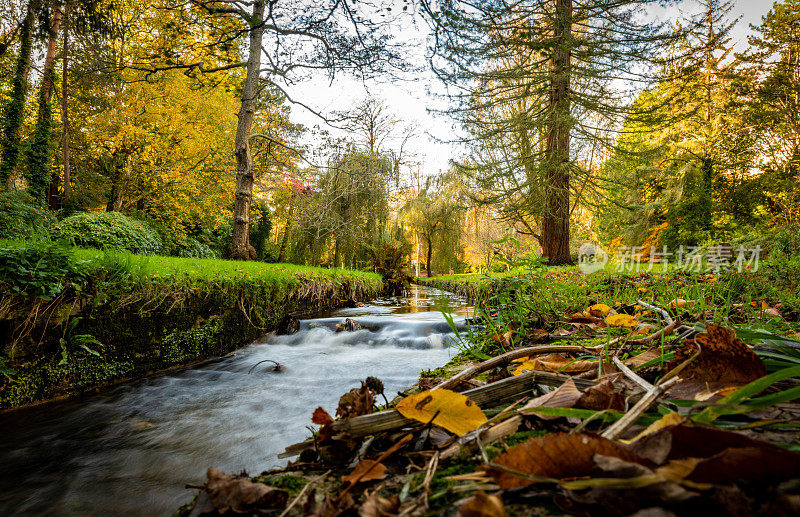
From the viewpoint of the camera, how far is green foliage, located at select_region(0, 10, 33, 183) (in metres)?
11.5

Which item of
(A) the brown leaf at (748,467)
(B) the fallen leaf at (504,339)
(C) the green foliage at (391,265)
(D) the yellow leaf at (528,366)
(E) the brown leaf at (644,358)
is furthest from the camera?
(C) the green foliage at (391,265)

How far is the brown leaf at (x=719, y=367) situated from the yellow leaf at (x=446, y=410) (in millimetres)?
514

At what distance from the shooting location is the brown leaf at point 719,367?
82 cm

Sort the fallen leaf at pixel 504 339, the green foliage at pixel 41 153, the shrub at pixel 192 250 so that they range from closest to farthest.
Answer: the fallen leaf at pixel 504 339 < the green foliage at pixel 41 153 < the shrub at pixel 192 250

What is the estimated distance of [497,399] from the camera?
3.16 feet

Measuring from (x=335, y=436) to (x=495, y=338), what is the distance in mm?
1456

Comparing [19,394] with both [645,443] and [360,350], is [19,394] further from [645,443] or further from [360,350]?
[645,443]

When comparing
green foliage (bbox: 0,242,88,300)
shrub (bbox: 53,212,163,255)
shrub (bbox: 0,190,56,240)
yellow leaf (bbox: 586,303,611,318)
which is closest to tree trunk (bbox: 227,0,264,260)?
shrub (bbox: 53,212,163,255)

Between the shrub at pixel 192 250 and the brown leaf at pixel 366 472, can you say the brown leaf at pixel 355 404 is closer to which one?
the brown leaf at pixel 366 472

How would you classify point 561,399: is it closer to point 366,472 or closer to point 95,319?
point 366,472

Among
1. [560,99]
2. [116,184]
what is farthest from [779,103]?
[116,184]

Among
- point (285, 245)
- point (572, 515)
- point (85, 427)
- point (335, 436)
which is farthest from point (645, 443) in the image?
point (285, 245)

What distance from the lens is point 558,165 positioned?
27.8ft
